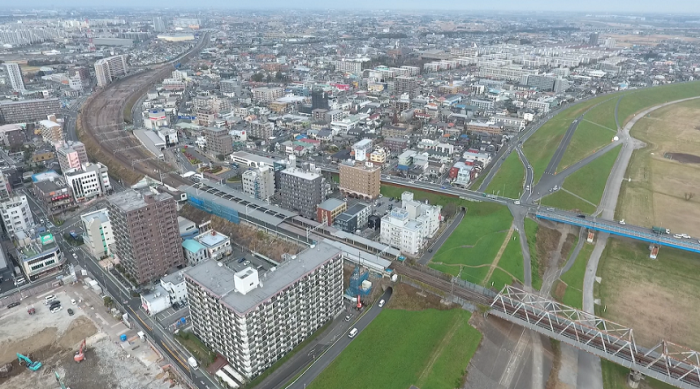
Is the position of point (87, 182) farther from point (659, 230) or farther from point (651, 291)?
point (659, 230)

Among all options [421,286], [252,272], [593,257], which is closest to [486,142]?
[593,257]

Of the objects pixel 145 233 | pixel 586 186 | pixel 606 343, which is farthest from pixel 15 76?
pixel 606 343

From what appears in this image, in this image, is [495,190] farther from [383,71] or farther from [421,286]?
[383,71]

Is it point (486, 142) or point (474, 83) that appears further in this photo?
point (474, 83)

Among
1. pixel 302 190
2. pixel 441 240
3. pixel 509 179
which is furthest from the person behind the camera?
pixel 509 179

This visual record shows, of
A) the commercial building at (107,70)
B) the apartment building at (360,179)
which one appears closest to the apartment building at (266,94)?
the commercial building at (107,70)

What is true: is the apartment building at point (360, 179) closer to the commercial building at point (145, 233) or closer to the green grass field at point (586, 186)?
the green grass field at point (586, 186)
